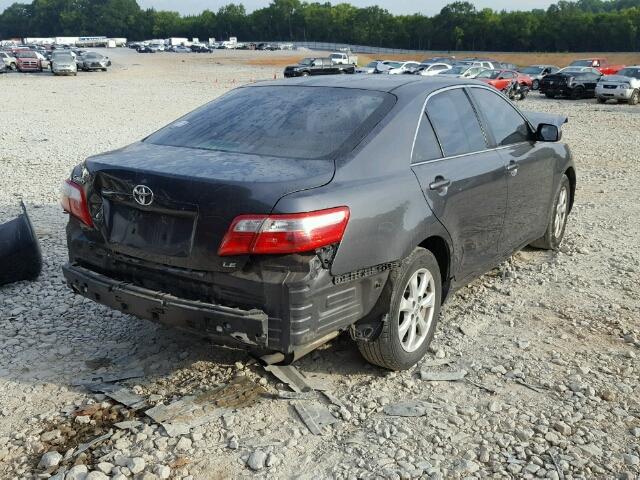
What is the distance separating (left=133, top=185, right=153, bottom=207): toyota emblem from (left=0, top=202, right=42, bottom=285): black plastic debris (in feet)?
7.88

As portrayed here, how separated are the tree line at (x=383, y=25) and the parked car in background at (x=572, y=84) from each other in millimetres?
76090

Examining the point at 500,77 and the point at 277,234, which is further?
the point at 500,77

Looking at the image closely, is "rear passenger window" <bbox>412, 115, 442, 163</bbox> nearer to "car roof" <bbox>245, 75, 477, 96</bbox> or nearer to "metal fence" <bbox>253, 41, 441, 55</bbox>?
"car roof" <bbox>245, 75, 477, 96</bbox>

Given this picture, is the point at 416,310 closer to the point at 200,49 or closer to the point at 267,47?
the point at 200,49

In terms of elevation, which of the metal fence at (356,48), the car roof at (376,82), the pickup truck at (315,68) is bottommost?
the metal fence at (356,48)

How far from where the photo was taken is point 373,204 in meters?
3.47

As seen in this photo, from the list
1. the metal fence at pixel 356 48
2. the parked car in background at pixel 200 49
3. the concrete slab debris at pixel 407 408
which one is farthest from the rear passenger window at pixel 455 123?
the metal fence at pixel 356 48

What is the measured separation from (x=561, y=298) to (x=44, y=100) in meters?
24.6

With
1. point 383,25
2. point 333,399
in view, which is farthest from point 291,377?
point 383,25

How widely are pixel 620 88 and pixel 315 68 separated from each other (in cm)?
1949

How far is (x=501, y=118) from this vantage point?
518 centimetres

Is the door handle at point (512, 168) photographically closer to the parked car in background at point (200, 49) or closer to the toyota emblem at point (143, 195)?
the toyota emblem at point (143, 195)

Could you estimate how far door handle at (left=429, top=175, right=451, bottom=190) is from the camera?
3.96 m

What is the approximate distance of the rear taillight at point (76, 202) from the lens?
3.76 m
